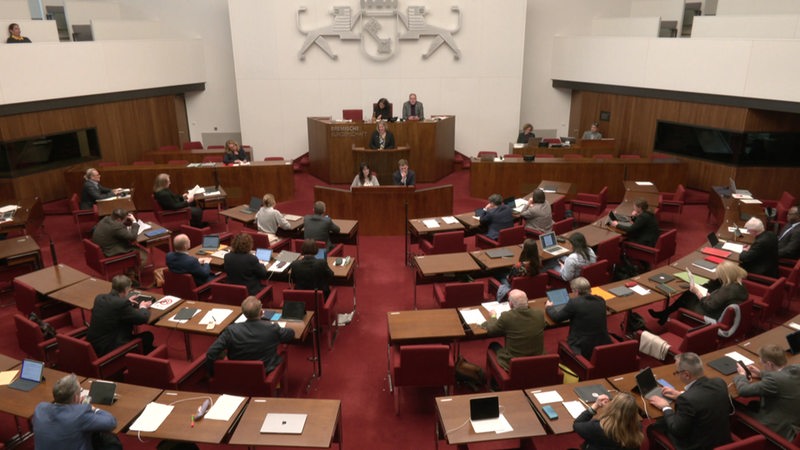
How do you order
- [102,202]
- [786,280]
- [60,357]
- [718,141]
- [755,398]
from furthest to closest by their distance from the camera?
1. [718,141]
2. [102,202]
3. [786,280]
4. [60,357]
5. [755,398]

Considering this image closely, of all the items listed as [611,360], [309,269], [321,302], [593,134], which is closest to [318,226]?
[309,269]

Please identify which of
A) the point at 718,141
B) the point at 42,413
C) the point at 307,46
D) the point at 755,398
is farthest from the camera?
the point at 307,46

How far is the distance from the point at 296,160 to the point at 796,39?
44.4ft

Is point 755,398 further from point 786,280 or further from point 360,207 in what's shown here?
point 360,207

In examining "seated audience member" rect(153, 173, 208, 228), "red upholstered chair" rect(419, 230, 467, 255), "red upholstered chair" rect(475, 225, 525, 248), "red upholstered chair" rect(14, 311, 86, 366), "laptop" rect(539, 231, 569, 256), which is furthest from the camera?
"seated audience member" rect(153, 173, 208, 228)

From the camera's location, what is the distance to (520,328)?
599cm

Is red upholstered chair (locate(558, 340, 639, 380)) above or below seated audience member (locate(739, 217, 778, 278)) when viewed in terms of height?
below

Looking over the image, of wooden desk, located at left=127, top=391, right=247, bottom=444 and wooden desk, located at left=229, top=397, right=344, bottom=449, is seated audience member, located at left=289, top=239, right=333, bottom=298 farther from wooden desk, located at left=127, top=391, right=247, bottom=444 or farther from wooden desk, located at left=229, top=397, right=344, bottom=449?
wooden desk, located at left=127, top=391, right=247, bottom=444

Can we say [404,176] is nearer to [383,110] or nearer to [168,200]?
[383,110]

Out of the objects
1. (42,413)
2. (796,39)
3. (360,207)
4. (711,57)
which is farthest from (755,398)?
(711,57)

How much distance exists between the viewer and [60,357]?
244 inches

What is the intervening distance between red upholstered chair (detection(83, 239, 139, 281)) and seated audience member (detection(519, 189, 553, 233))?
7.12 m

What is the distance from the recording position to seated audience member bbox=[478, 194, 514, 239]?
966cm

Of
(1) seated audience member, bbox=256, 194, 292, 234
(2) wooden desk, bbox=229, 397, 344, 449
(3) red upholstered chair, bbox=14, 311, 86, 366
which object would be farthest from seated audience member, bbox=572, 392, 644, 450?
(1) seated audience member, bbox=256, 194, 292, 234
